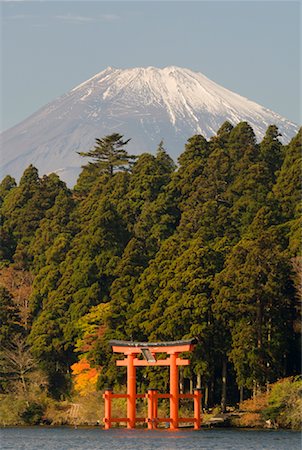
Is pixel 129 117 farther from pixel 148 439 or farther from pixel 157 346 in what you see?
pixel 148 439

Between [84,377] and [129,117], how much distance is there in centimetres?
10935

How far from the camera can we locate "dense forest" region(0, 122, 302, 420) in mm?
50750

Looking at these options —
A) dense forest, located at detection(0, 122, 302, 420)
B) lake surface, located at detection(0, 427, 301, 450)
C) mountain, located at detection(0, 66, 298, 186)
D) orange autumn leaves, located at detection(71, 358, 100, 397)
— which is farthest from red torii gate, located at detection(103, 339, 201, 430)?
mountain, located at detection(0, 66, 298, 186)

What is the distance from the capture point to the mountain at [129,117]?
15000 centimetres

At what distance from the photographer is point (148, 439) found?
40.2m

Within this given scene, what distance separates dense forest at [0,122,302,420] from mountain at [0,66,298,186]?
69502 millimetres

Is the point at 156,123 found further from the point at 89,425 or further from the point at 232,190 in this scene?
the point at 89,425

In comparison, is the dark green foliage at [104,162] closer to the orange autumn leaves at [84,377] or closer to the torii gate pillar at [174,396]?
the orange autumn leaves at [84,377]

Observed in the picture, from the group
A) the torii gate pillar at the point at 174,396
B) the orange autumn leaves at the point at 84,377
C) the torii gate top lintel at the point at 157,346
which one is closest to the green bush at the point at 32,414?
the orange autumn leaves at the point at 84,377

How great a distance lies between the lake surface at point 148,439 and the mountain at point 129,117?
316 ft

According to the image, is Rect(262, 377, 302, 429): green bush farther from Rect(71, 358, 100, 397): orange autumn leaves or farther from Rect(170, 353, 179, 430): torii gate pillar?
Rect(71, 358, 100, 397): orange autumn leaves

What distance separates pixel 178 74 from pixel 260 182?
98.0 meters

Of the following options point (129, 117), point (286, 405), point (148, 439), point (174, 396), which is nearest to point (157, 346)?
point (174, 396)

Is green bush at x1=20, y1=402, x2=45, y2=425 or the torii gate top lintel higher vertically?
the torii gate top lintel
